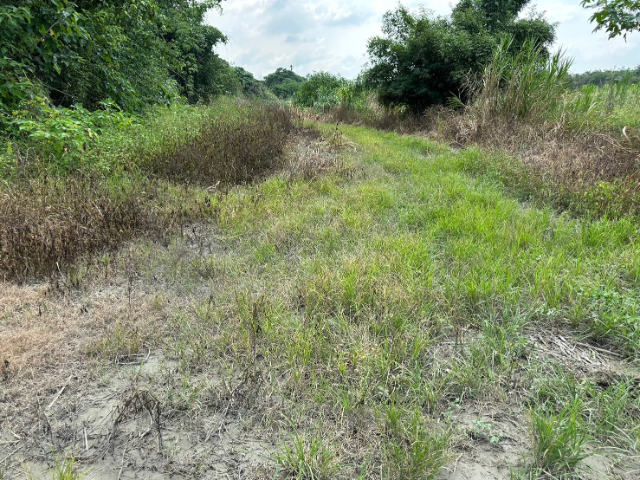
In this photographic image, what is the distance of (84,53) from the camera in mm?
6082

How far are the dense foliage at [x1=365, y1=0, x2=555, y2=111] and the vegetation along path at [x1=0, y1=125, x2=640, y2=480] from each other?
30.1 ft

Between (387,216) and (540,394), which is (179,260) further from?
(540,394)

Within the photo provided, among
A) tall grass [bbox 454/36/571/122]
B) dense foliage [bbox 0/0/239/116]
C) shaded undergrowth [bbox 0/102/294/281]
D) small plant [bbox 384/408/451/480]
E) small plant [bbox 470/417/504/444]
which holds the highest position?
dense foliage [bbox 0/0/239/116]

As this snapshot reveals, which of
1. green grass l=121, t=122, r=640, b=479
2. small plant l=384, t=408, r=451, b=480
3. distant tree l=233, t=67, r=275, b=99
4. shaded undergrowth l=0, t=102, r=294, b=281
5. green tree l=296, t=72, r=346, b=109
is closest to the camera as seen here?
small plant l=384, t=408, r=451, b=480

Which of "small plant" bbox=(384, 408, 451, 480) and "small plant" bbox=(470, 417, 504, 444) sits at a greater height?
"small plant" bbox=(384, 408, 451, 480)

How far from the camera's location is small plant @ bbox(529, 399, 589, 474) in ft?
4.17

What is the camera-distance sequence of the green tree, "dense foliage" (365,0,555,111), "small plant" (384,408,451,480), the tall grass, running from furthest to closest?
the green tree → "dense foliage" (365,0,555,111) → the tall grass → "small plant" (384,408,451,480)

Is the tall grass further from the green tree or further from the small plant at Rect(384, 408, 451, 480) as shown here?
the green tree

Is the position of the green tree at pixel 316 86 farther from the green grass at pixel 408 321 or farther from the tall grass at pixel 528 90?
the green grass at pixel 408 321

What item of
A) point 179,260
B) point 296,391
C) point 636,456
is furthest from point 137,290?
point 636,456

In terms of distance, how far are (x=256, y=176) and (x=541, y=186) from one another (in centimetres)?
385

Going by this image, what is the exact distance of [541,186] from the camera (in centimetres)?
427

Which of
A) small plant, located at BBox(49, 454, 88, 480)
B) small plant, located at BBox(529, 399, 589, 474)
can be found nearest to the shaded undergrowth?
small plant, located at BBox(49, 454, 88, 480)

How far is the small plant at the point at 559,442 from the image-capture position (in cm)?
127
